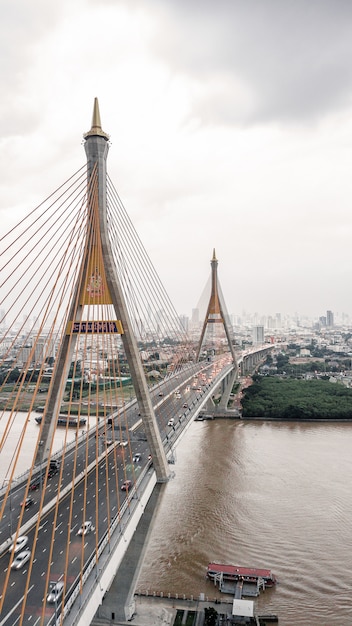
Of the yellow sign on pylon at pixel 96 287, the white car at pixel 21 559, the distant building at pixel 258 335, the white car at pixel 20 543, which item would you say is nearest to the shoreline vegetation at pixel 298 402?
the yellow sign on pylon at pixel 96 287

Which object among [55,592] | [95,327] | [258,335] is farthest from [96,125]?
[258,335]

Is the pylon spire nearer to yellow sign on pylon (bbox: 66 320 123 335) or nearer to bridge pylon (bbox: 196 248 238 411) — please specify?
yellow sign on pylon (bbox: 66 320 123 335)

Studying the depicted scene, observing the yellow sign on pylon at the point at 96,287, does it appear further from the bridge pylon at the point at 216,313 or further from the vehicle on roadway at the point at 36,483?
the bridge pylon at the point at 216,313

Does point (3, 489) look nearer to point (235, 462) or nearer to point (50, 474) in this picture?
point (50, 474)

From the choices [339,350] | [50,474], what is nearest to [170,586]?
[50,474]

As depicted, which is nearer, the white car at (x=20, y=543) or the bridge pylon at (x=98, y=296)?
the white car at (x=20, y=543)

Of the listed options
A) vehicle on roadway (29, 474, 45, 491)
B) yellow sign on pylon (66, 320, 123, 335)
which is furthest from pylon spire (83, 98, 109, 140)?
vehicle on roadway (29, 474, 45, 491)

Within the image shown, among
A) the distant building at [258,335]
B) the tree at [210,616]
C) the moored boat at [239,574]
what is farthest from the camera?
the distant building at [258,335]

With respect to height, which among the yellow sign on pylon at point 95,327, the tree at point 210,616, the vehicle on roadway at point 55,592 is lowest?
the tree at point 210,616

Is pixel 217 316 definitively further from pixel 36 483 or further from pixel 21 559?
pixel 21 559
